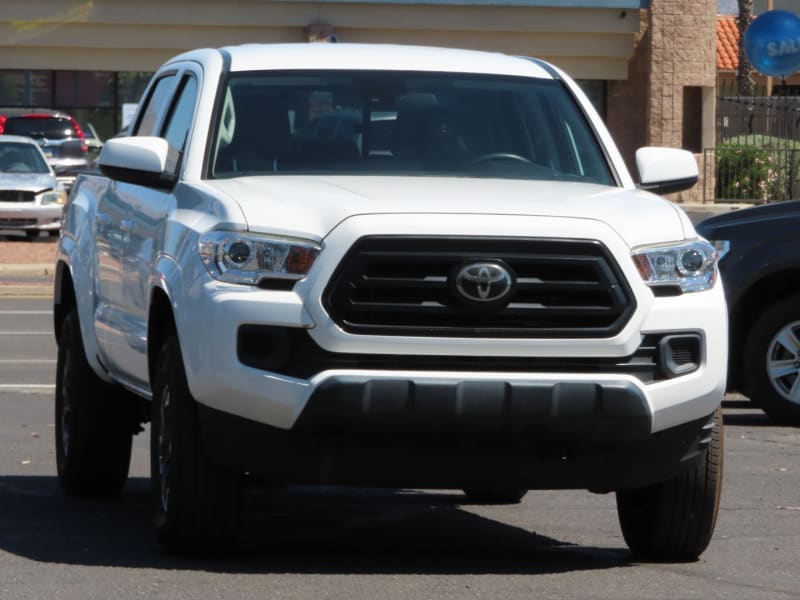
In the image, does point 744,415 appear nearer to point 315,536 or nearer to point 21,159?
point 315,536

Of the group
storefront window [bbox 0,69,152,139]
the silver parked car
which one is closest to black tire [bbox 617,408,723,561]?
the silver parked car

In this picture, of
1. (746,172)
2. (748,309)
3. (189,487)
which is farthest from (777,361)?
(746,172)

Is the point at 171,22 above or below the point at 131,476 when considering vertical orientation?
above

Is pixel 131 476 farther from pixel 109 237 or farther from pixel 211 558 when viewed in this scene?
pixel 211 558

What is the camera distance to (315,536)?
282 inches

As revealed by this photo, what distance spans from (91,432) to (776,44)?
54.9 feet

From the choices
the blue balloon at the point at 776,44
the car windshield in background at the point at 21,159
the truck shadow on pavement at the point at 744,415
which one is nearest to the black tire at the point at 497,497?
the truck shadow on pavement at the point at 744,415

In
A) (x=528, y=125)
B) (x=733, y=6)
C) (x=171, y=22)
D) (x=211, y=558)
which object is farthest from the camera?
(x=733, y=6)

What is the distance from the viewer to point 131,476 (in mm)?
9055

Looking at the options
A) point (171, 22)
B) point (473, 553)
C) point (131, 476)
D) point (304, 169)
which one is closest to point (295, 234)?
point (304, 169)

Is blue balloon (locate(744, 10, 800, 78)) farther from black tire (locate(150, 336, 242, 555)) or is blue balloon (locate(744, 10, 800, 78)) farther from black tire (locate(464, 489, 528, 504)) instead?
black tire (locate(150, 336, 242, 555))

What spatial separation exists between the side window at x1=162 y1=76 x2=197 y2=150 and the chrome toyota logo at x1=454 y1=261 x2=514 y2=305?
5.47ft

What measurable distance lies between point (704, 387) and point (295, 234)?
4.69 ft

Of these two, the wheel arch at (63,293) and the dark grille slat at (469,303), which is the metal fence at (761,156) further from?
the dark grille slat at (469,303)
